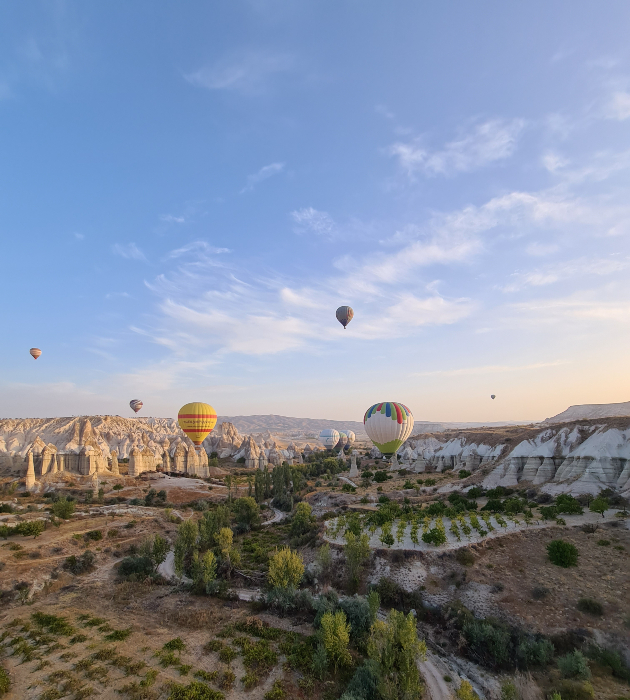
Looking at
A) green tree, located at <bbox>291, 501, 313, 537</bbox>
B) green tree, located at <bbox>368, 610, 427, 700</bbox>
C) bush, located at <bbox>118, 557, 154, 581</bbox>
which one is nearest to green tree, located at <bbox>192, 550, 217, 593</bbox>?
bush, located at <bbox>118, 557, 154, 581</bbox>

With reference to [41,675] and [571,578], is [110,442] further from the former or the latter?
[571,578]

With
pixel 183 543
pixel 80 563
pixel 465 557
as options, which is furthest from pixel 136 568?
pixel 465 557

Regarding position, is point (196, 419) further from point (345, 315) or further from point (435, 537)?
point (435, 537)

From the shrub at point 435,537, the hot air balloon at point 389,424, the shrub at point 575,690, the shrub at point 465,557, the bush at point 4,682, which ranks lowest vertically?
the shrub at point 575,690

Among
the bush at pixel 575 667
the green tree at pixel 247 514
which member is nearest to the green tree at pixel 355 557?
the bush at pixel 575 667

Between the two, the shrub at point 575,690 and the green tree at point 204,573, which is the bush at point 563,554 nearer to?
the shrub at point 575,690

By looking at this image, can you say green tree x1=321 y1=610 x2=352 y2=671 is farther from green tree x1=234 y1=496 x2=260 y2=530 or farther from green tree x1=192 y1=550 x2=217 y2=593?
green tree x1=234 y1=496 x2=260 y2=530

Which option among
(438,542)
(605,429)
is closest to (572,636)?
(438,542)
